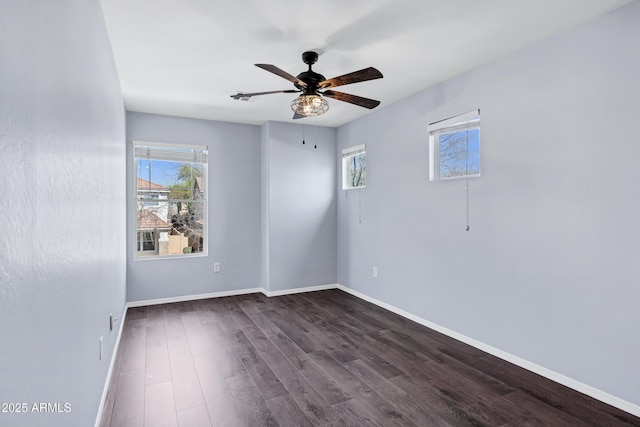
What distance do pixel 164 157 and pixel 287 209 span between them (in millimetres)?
1859

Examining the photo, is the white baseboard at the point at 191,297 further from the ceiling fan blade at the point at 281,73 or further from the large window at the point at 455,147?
the ceiling fan blade at the point at 281,73

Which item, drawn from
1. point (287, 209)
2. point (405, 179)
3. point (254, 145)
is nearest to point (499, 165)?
point (405, 179)

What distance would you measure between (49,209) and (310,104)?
Answer: 7.09 feet

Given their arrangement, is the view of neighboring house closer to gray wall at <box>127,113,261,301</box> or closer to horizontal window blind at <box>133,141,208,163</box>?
gray wall at <box>127,113,261,301</box>

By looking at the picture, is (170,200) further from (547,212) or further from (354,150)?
(547,212)

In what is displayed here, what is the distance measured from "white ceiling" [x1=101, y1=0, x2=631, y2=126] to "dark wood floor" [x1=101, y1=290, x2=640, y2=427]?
260 cm

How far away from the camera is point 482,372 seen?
2754 millimetres

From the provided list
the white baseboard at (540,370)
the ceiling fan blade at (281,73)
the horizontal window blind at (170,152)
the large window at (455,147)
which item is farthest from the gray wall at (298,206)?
the ceiling fan blade at (281,73)

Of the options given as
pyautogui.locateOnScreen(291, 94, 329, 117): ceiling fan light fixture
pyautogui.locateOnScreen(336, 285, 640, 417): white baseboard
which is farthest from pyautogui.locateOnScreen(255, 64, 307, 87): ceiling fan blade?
pyautogui.locateOnScreen(336, 285, 640, 417): white baseboard

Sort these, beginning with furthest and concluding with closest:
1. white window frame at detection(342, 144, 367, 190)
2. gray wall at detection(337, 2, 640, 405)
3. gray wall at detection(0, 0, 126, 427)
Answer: white window frame at detection(342, 144, 367, 190), gray wall at detection(337, 2, 640, 405), gray wall at detection(0, 0, 126, 427)

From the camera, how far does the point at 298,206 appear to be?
5.30 m

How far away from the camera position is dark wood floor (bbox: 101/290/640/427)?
2.19 m

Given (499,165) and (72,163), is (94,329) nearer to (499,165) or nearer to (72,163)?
(72,163)

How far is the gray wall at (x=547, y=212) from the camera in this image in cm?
229
